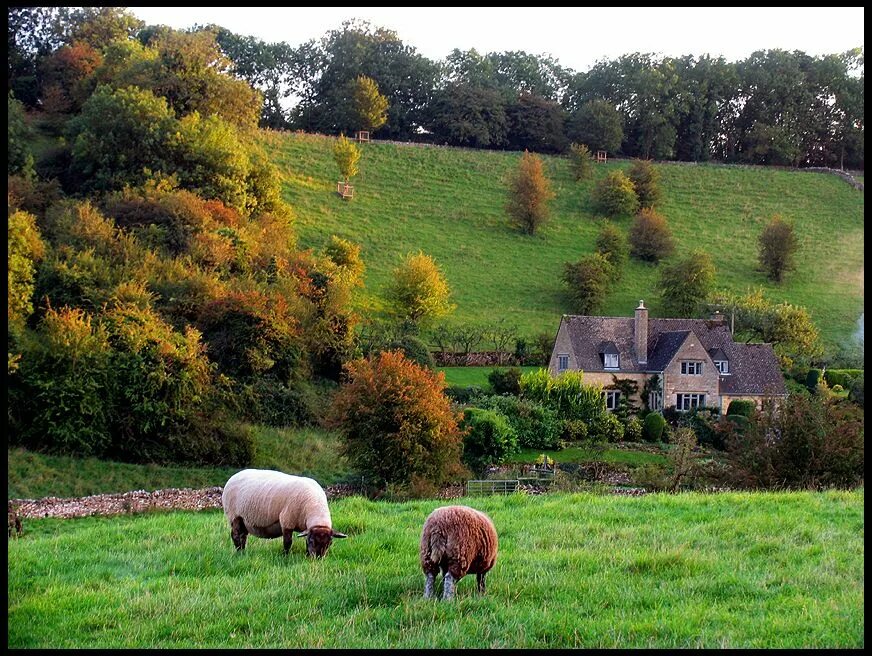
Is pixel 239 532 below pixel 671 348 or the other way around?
below

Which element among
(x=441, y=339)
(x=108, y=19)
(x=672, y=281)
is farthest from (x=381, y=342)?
(x=108, y=19)

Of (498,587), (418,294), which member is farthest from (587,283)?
(498,587)

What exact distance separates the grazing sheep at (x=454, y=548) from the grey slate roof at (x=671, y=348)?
3959 cm

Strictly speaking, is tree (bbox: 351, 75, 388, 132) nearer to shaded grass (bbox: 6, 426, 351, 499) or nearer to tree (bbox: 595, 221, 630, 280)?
tree (bbox: 595, 221, 630, 280)

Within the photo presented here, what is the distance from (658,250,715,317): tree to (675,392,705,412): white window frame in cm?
1723

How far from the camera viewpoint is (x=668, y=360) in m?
46.8

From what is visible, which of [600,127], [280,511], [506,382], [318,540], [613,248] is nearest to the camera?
[318,540]

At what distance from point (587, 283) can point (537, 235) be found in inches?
611

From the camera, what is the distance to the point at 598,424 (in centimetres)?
4131

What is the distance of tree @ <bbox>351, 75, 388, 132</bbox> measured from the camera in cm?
9738

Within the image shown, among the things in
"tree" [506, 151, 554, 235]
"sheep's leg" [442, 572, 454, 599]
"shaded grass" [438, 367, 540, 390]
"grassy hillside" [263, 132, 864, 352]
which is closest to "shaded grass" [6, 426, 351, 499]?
"shaded grass" [438, 367, 540, 390]

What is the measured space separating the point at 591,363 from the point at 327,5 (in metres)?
43.6

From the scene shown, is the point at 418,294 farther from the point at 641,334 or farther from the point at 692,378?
the point at 692,378

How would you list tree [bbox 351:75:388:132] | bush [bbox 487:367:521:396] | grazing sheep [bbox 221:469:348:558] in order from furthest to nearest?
tree [bbox 351:75:388:132]
bush [bbox 487:367:521:396]
grazing sheep [bbox 221:469:348:558]
